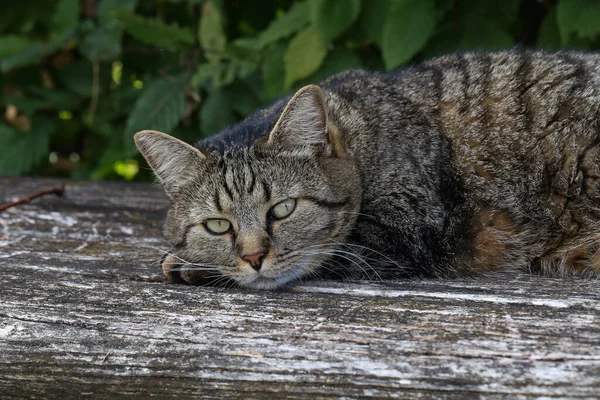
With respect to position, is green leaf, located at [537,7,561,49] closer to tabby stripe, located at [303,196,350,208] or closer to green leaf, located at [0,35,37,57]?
tabby stripe, located at [303,196,350,208]

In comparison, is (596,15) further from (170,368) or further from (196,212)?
(170,368)

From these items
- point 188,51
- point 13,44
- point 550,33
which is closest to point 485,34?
point 550,33

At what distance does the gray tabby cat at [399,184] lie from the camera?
9.00 ft

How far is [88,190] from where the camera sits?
4.44m

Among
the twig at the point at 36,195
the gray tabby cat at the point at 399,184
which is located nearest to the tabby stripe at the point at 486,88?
the gray tabby cat at the point at 399,184

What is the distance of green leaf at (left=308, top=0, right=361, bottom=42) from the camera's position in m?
3.69

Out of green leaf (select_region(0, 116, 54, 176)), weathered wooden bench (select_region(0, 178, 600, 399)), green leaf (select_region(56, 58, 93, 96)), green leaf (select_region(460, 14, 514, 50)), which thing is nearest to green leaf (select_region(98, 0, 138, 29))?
green leaf (select_region(56, 58, 93, 96))

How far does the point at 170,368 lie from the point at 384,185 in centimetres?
132

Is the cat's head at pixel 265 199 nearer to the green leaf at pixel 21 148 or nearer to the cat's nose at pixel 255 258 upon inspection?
the cat's nose at pixel 255 258

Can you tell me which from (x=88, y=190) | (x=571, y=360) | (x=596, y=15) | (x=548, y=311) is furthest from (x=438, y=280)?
(x=88, y=190)

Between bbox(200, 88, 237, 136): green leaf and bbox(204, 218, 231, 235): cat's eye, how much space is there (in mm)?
1756

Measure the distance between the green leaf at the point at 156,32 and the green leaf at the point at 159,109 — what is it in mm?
232

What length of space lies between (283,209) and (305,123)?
365mm

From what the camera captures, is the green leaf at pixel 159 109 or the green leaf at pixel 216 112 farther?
the green leaf at pixel 216 112
